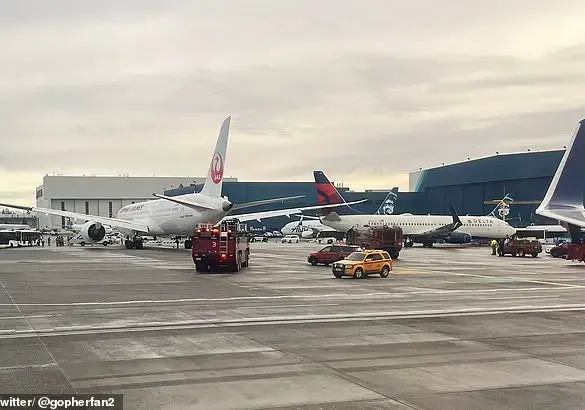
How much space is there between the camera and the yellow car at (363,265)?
36.8 metres

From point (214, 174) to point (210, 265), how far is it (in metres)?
26.2

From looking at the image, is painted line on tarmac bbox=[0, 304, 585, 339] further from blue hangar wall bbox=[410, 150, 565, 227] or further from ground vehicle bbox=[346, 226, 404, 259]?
blue hangar wall bbox=[410, 150, 565, 227]

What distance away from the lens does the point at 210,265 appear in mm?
42031

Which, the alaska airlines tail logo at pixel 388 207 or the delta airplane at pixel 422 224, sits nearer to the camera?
the delta airplane at pixel 422 224

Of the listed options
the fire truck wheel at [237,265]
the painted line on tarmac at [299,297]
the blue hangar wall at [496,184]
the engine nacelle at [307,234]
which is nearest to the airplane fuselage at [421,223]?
the engine nacelle at [307,234]

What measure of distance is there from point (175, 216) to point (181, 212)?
0.99m

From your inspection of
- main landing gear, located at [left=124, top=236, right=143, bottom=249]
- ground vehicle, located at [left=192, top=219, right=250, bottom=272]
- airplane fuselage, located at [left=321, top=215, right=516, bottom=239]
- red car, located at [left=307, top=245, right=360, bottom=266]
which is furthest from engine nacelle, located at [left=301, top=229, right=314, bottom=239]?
ground vehicle, located at [left=192, top=219, right=250, bottom=272]

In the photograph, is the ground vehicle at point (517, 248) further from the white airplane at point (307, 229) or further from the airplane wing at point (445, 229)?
the white airplane at point (307, 229)

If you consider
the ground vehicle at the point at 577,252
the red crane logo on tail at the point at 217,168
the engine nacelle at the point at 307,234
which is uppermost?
the red crane logo on tail at the point at 217,168

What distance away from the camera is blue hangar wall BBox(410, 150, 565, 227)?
135 metres

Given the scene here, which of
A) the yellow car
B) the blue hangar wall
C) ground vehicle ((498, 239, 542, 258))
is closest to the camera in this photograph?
the yellow car

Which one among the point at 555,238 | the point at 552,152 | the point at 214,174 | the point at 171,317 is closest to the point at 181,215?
the point at 214,174

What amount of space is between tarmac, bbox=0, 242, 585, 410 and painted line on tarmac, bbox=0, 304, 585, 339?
0.06 m

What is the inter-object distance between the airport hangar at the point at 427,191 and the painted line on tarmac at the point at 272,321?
10716cm
